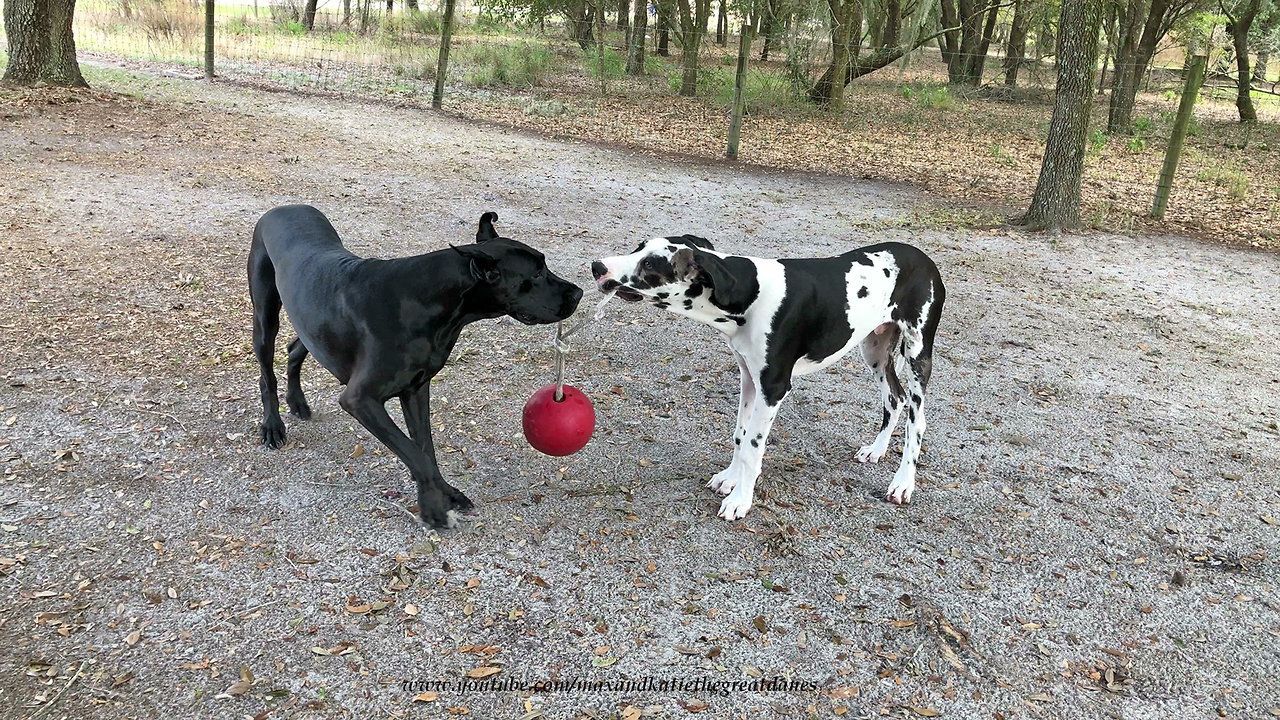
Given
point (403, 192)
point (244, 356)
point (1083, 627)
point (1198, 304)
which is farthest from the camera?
point (403, 192)

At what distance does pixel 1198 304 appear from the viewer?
8281mm

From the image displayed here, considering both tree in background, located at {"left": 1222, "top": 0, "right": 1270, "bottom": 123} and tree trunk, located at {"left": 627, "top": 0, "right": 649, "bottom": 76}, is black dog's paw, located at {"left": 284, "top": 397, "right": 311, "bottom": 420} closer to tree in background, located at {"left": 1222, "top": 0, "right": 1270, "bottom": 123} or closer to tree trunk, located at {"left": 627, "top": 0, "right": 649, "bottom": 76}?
tree trunk, located at {"left": 627, "top": 0, "right": 649, "bottom": 76}

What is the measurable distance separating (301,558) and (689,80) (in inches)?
724

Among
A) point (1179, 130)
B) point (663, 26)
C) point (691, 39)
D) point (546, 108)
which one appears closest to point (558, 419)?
point (1179, 130)

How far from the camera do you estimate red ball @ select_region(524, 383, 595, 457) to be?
377cm

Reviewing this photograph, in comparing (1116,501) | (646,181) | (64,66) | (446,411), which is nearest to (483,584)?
(446,411)

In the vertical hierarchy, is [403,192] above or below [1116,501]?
above

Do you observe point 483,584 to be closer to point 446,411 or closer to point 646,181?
point 446,411

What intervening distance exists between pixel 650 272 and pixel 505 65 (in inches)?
749

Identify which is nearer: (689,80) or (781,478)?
(781,478)

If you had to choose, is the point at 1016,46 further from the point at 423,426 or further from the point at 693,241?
the point at 423,426

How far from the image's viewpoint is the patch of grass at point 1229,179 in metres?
12.9

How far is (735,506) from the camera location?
423cm

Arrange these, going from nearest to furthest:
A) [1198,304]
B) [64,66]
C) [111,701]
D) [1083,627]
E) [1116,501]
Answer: [111,701] < [1083,627] < [1116,501] < [1198,304] < [64,66]
